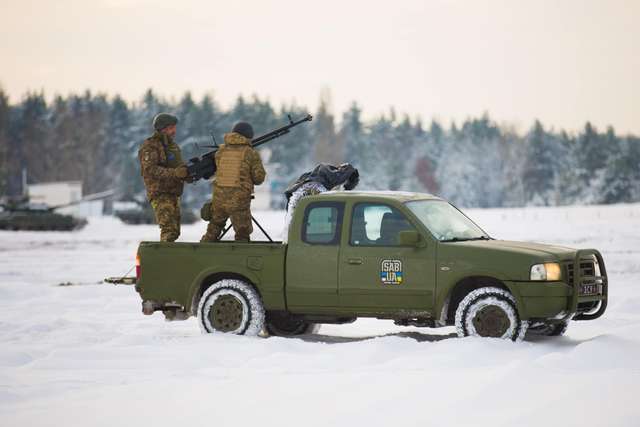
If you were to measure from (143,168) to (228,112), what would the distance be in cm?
12736

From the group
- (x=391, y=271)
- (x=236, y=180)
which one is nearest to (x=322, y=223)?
(x=391, y=271)

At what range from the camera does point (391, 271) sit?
1207 cm

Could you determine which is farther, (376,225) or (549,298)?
(376,225)

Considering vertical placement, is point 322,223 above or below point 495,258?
above

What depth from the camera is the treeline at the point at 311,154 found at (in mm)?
124688

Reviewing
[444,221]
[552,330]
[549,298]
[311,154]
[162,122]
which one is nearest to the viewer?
[549,298]

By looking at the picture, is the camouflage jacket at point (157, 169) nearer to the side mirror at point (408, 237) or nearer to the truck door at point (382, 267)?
the truck door at point (382, 267)

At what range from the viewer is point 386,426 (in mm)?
7918

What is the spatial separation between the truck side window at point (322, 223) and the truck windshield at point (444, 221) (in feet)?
2.62

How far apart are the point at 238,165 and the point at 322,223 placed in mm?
1520

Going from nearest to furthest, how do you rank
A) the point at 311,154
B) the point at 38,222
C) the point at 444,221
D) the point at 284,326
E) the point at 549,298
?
the point at 549,298
the point at 444,221
the point at 284,326
the point at 38,222
the point at 311,154

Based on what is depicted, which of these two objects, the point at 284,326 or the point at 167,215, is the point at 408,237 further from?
the point at 167,215

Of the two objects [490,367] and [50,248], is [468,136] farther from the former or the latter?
[490,367]

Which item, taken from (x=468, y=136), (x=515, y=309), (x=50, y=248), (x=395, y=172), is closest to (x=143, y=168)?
(x=515, y=309)
